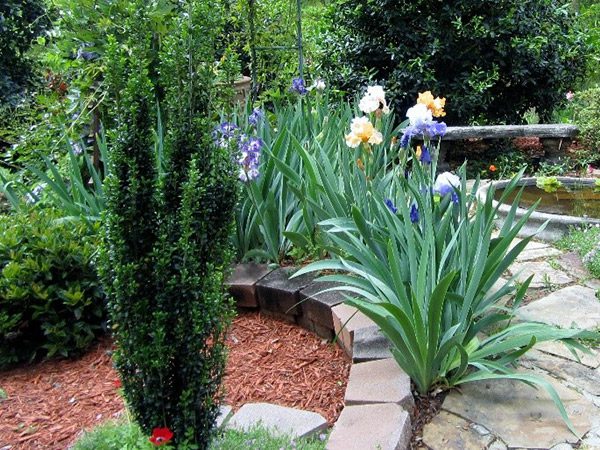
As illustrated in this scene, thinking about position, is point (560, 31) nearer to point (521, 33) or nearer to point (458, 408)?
point (521, 33)

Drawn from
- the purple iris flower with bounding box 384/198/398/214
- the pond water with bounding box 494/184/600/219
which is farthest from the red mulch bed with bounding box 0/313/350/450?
the pond water with bounding box 494/184/600/219

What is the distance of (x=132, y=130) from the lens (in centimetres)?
157

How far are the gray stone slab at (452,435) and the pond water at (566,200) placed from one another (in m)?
2.45

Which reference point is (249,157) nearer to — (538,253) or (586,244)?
(538,253)

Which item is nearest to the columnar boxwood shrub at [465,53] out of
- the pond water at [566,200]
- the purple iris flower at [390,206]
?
the pond water at [566,200]

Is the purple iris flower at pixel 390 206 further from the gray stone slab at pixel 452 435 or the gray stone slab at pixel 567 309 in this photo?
the gray stone slab at pixel 452 435

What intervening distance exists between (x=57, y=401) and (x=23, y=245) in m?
0.73

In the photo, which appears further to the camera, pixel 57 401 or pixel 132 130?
pixel 57 401

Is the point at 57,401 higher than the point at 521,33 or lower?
lower

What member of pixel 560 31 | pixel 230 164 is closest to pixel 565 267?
pixel 230 164

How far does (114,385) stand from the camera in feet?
8.05

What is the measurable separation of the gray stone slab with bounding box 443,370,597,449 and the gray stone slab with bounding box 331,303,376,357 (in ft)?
1.48

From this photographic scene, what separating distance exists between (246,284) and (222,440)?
1.17m

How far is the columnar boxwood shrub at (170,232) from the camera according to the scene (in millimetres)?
1564
